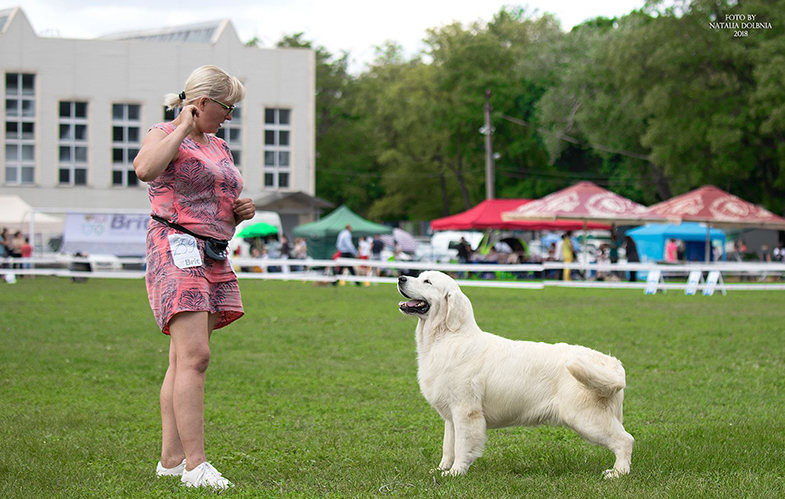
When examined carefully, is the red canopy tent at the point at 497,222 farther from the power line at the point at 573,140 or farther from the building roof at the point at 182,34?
the building roof at the point at 182,34

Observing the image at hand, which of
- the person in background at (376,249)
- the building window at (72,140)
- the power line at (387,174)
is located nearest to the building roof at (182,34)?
the building window at (72,140)

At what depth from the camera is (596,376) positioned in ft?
15.9

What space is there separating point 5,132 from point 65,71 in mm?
4928

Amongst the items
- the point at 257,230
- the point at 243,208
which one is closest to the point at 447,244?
the point at 257,230

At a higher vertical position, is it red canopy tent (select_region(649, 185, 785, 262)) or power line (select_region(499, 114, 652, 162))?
power line (select_region(499, 114, 652, 162))

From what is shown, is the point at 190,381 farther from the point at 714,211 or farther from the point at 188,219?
the point at 714,211

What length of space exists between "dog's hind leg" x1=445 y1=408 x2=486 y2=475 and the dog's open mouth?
62 cm

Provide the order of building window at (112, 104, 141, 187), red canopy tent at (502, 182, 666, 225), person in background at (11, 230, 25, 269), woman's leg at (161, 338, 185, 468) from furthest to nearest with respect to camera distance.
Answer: building window at (112, 104, 141, 187), person in background at (11, 230, 25, 269), red canopy tent at (502, 182, 666, 225), woman's leg at (161, 338, 185, 468)

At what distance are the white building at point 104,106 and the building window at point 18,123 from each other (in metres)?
0.06

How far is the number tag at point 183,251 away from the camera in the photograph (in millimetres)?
4559

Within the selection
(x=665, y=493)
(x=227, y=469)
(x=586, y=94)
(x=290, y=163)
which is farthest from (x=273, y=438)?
(x=290, y=163)

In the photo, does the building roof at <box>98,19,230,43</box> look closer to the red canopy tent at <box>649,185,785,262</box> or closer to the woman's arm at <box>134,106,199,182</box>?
the red canopy tent at <box>649,185,785,262</box>

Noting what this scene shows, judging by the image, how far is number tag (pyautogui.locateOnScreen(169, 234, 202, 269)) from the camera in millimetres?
4559

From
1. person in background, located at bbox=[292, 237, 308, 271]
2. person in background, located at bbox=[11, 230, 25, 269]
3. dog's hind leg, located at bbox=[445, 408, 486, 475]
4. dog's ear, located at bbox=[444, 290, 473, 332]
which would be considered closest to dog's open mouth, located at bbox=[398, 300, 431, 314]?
dog's ear, located at bbox=[444, 290, 473, 332]
